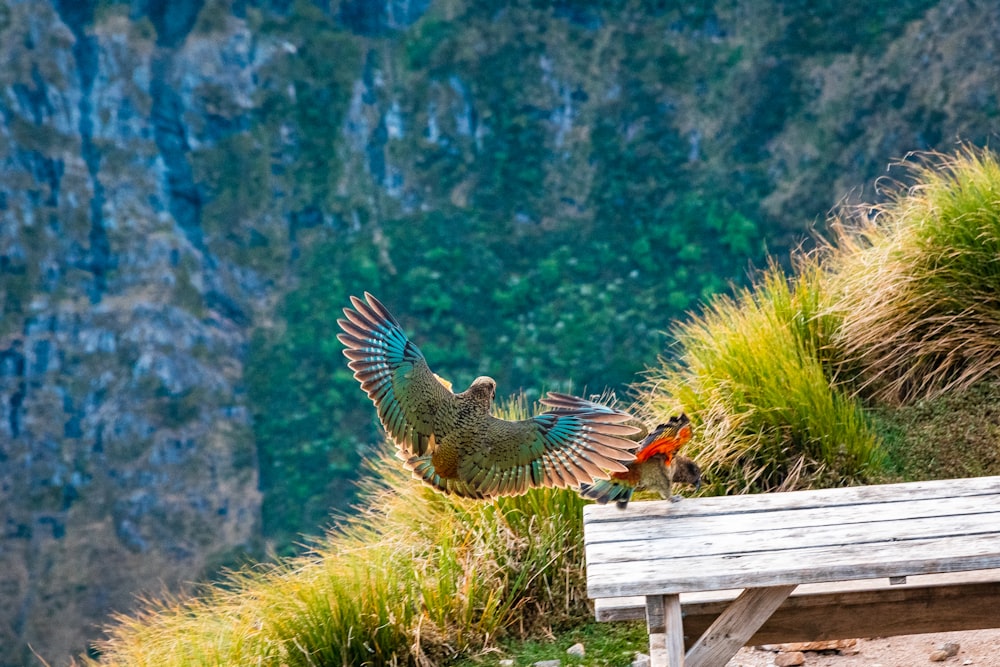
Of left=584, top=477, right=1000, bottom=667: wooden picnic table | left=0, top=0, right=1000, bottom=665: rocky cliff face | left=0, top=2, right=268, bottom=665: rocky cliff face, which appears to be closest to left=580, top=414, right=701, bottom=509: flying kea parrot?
left=584, top=477, right=1000, bottom=667: wooden picnic table

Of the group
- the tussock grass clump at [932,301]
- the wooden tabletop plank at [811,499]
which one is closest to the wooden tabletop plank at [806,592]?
the wooden tabletop plank at [811,499]

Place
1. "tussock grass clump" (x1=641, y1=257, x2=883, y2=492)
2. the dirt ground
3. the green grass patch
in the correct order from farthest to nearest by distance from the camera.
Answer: "tussock grass clump" (x1=641, y1=257, x2=883, y2=492)
the green grass patch
the dirt ground

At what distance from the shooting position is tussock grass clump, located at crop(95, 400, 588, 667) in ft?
10.3

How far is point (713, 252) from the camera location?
36500mm

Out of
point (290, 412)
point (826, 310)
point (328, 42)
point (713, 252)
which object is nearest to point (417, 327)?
point (290, 412)

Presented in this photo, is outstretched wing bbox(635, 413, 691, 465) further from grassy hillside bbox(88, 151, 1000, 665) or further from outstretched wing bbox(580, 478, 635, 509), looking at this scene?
grassy hillside bbox(88, 151, 1000, 665)

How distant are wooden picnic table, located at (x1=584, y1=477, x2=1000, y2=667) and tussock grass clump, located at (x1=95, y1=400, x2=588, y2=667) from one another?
1.04m

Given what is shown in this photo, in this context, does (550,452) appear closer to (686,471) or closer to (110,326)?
(686,471)

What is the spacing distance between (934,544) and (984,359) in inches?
85.6

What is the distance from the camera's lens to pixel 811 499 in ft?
7.04

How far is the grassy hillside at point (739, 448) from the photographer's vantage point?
320 cm

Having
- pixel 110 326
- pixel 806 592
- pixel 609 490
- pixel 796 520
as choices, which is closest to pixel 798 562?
pixel 796 520

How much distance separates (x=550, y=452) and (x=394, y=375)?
429 millimetres

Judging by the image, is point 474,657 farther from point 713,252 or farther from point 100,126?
point 100,126
